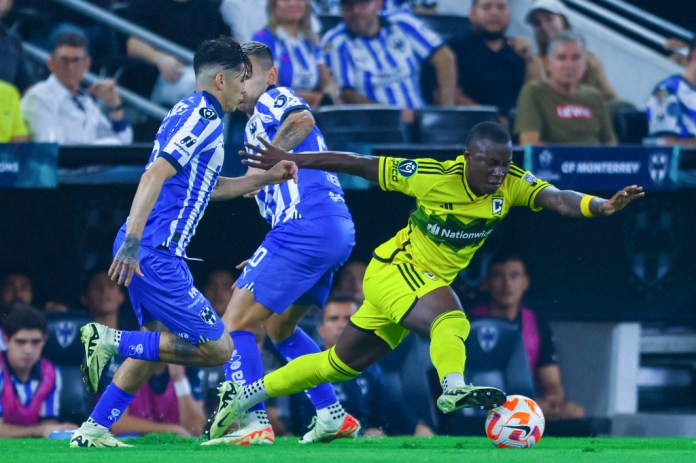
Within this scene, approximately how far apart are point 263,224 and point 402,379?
1469mm

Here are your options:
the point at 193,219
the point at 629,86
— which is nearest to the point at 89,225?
the point at 193,219

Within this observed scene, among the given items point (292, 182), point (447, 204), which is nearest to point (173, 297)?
point (292, 182)

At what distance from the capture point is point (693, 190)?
32.6 ft

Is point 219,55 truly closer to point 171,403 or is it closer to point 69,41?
point 69,41

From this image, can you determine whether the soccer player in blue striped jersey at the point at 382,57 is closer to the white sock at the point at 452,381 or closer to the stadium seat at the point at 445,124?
the stadium seat at the point at 445,124

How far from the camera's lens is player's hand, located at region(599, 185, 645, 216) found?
21.5 ft

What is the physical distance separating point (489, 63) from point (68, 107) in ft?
11.0

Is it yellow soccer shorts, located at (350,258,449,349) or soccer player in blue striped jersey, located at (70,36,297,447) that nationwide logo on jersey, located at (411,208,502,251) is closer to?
yellow soccer shorts, located at (350,258,449,349)

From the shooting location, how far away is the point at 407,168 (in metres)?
6.96

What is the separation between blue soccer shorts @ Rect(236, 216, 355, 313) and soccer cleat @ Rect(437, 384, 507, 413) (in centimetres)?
144

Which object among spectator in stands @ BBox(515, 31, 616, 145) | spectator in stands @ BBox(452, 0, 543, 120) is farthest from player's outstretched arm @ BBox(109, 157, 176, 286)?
spectator in stands @ BBox(452, 0, 543, 120)

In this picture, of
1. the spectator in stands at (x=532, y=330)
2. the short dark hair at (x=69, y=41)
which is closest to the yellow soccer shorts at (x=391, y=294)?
the spectator in stands at (x=532, y=330)

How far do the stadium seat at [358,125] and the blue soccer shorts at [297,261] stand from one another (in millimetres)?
1346

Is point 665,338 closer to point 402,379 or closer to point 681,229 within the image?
point 681,229
